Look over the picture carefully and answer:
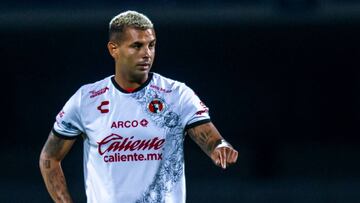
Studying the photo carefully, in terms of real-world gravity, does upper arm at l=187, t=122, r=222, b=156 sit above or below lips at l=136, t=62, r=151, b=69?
below

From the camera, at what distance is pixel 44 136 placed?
915cm

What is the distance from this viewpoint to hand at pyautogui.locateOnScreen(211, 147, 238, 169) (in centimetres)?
347

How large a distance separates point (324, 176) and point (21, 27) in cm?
330

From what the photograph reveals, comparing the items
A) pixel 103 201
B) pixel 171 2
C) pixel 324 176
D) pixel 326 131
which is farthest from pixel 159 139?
pixel 326 131

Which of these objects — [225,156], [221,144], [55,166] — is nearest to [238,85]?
[55,166]

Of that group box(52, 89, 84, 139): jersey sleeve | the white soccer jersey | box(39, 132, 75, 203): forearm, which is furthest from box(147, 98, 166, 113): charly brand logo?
box(39, 132, 75, 203): forearm

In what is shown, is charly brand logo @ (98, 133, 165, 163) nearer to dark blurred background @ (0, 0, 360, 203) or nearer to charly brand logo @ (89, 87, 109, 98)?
charly brand logo @ (89, 87, 109, 98)

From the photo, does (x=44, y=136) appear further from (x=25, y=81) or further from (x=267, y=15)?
(x=267, y=15)

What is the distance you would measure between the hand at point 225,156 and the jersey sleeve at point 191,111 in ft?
0.89

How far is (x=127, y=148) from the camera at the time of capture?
374 cm

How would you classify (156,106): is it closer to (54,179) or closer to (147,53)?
(147,53)

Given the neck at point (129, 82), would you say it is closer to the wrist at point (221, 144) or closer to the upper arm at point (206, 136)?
→ the upper arm at point (206, 136)

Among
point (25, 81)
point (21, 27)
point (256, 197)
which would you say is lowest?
point (256, 197)

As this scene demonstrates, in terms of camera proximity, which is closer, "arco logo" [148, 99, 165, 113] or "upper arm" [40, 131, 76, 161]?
"arco logo" [148, 99, 165, 113]
